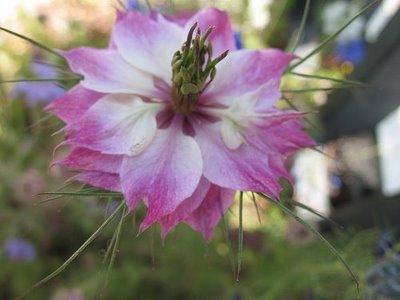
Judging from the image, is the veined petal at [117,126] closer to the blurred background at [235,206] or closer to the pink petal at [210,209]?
the pink petal at [210,209]

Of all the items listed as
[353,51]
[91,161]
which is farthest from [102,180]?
[353,51]

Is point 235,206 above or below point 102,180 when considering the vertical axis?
below

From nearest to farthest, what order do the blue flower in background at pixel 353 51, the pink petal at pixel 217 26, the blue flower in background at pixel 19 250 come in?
1. the pink petal at pixel 217 26
2. the blue flower in background at pixel 19 250
3. the blue flower in background at pixel 353 51

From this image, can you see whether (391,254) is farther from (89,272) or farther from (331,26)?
(331,26)

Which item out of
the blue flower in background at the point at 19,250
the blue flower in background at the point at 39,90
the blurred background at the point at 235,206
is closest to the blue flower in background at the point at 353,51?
the blurred background at the point at 235,206

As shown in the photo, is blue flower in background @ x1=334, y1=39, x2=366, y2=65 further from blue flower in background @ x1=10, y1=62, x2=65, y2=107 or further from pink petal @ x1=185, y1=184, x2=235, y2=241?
pink petal @ x1=185, y1=184, x2=235, y2=241

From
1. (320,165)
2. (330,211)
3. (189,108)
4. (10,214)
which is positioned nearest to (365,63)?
(320,165)

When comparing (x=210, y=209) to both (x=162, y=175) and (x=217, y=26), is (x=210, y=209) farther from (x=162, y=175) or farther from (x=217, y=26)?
(x=217, y=26)
